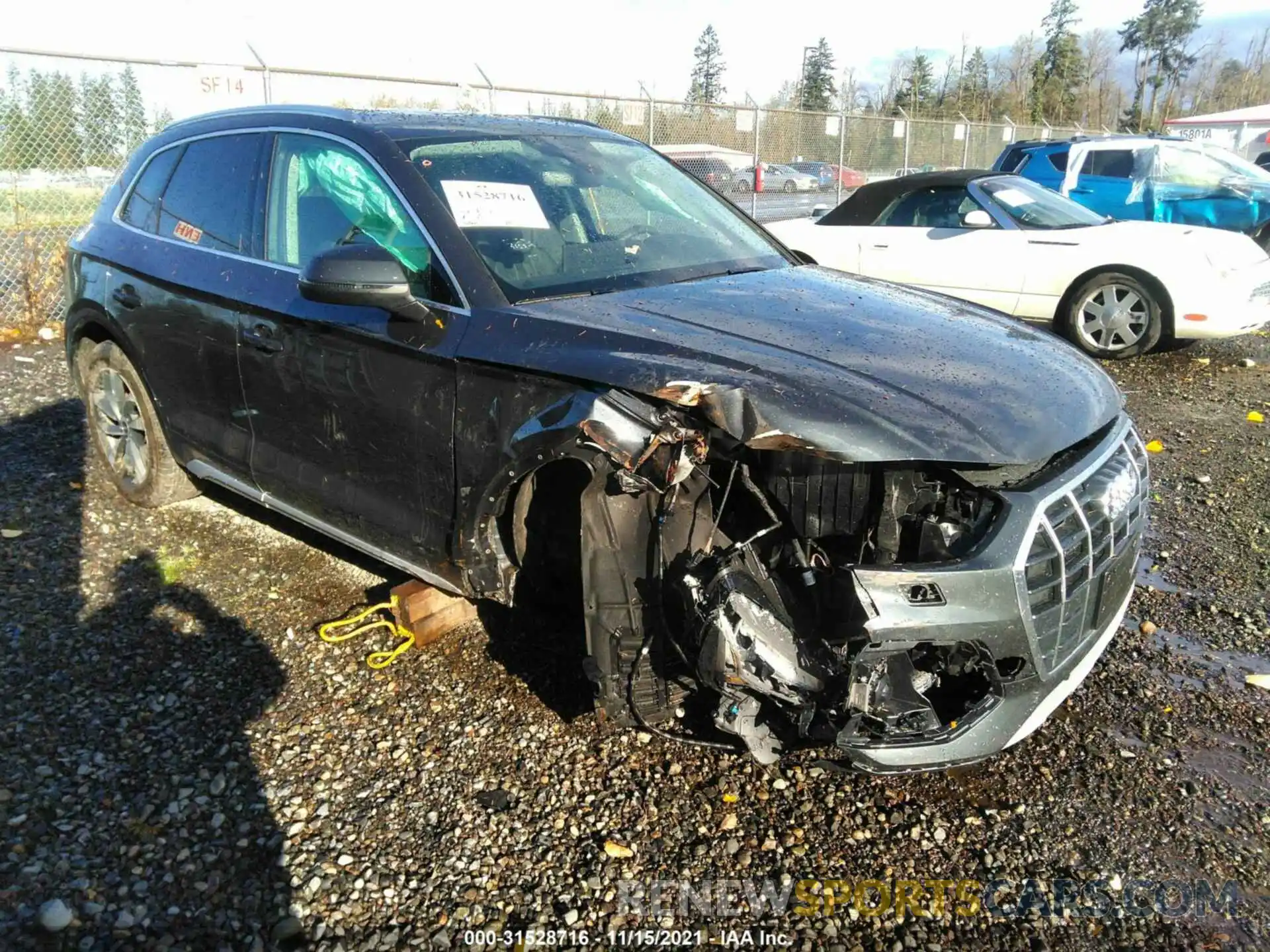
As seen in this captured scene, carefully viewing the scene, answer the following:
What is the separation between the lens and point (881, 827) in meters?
2.52

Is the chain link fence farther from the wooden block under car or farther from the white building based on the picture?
the white building

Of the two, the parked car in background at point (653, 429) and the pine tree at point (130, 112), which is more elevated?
the pine tree at point (130, 112)

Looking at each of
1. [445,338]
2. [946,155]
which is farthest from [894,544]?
[946,155]

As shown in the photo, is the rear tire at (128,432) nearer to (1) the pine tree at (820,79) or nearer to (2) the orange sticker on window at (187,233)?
(2) the orange sticker on window at (187,233)

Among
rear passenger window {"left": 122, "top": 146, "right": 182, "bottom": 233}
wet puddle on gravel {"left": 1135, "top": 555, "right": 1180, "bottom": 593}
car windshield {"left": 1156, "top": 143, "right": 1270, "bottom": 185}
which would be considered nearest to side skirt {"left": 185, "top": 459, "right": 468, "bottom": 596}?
rear passenger window {"left": 122, "top": 146, "right": 182, "bottom": 233}

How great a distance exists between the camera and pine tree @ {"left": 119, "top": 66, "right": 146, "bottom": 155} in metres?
9.11

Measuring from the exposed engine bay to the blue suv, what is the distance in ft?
33.2

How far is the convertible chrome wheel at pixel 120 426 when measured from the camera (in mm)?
4473

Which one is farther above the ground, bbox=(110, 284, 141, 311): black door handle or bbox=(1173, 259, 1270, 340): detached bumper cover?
bbox=(110, 284, 141, 311): black door handle

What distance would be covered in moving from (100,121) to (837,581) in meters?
9.75

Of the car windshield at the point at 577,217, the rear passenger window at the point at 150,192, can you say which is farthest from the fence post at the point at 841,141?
the rear passenger window at the point at 150,192

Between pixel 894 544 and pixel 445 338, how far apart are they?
1447 mm

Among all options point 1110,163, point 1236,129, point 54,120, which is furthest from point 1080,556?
point 1236,129

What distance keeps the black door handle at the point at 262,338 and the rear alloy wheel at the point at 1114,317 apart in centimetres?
658
